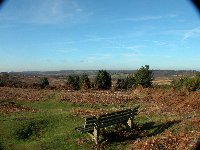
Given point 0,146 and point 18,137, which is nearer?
point 0,146

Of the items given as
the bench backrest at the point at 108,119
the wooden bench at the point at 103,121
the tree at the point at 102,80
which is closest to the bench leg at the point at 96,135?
the wooden bench at the point at 103,121

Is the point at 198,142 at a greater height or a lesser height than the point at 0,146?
greater

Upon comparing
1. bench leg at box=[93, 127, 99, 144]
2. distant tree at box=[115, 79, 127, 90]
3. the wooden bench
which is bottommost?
distant tree at box=[115, 79, 127, 90]

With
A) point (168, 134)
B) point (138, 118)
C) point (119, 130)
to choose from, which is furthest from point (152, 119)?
point (168, 134)

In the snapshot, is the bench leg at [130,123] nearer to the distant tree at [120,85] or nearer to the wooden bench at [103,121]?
the wooden bench at [103,121]

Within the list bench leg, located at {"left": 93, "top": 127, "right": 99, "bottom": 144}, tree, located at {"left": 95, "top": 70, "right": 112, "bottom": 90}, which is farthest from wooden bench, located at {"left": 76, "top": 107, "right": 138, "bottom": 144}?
tree, located at {"left": 95, "top": 70, "right": 112, "bottom": 90}

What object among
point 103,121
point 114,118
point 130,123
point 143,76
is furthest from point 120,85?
point 103,121

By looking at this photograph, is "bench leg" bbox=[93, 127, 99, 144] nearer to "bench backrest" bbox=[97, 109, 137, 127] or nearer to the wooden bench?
the wooden bench

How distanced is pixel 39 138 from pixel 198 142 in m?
10.2

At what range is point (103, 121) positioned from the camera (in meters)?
17.5

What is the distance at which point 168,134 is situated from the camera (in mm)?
16594

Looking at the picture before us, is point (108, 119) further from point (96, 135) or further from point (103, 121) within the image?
point (96, 135)

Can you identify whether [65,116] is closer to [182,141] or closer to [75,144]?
Result: [75,144]

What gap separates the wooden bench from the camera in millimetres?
16859
